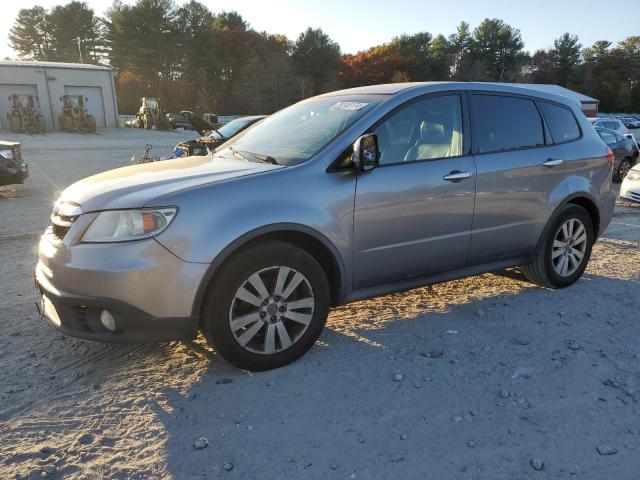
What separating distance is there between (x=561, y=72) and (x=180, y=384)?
91.3 m

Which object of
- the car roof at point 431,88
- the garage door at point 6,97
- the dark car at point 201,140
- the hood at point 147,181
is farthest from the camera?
the garage door at point 6,97

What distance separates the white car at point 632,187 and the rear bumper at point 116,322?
8.88 meters

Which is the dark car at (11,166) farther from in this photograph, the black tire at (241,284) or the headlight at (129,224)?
the black tire at (241,284)

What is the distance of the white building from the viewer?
30.0 m

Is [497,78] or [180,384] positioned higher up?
[497,78]

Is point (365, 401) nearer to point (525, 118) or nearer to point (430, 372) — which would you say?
point (430, 372)

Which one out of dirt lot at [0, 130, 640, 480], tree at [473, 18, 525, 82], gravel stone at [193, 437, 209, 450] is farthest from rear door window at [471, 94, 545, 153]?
tree at [473, 18, 525, 82]

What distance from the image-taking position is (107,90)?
34125mm

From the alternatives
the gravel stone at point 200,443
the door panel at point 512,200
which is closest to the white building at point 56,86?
the door panel at point 512,200

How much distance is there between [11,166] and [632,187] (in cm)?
1163

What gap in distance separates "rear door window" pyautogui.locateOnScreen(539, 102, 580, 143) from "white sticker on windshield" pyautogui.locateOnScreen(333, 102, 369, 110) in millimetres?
1826

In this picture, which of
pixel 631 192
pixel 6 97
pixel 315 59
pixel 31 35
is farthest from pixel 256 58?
pixel 631 192

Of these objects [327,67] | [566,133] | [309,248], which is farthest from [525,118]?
[327,67]

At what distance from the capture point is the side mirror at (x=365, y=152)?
321cm
